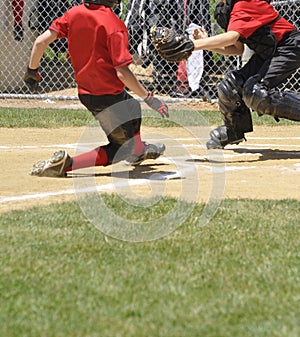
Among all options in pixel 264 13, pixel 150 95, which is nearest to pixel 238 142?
pixel 264 13

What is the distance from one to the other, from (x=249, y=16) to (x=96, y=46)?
1539mm

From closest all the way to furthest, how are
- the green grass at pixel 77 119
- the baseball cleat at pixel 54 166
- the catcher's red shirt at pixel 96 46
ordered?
1. the catcher's red shirt at pixel 96 46
2. the baseball cleat at pixel 54 166
3. the green grass at pixel 77 119

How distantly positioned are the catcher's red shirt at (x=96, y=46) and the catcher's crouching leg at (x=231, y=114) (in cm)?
139

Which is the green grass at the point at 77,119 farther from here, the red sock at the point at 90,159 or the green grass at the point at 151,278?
the green grass at the point at 151,278

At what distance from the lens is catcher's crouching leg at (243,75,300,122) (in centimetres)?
656

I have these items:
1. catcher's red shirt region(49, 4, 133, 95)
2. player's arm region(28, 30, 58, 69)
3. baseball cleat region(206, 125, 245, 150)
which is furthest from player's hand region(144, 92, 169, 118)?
baseball cleat region(206, 125, 245, 150)

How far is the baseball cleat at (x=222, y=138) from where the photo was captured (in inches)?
279

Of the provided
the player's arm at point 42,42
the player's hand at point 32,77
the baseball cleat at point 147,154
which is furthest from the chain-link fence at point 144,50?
the player's arm at point 42,42

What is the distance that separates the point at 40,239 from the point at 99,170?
2.22 metres

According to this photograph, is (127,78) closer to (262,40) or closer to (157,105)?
(157,105)

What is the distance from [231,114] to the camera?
7.00 metres

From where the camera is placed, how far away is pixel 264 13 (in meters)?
6.53

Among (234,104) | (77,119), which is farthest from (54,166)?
(77,119)

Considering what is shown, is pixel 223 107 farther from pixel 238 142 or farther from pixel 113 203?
pixel 113 203
